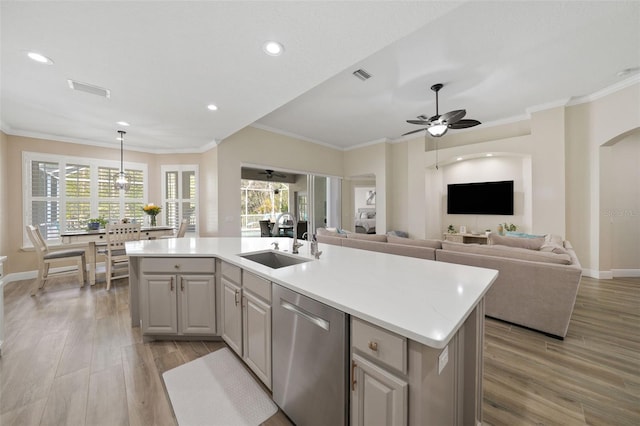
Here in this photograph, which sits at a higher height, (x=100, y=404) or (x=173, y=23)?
(x=173, y=23)

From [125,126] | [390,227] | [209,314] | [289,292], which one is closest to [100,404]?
[209,314]

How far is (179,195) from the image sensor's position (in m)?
5.62

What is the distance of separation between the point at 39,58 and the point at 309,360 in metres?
3.49

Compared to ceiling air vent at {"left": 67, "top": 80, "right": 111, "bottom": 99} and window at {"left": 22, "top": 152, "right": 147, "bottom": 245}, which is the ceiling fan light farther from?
window at {"left": 22, "top": 152, "right": 147, "bottom": 245}

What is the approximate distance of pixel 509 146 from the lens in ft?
15.7

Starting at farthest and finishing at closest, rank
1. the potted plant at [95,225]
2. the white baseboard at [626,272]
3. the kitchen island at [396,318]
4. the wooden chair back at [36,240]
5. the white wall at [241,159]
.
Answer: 1. the white wall at [241,159]
2. the potted plant at [95,225]
3. the white baseboard at [626,272]
4. the wooden chair back at [36,240]
5. the kitchen island at [396,318]

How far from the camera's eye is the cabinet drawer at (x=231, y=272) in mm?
1902

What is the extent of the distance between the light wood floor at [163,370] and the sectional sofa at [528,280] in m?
0.15

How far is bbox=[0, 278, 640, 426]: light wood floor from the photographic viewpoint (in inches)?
59.0

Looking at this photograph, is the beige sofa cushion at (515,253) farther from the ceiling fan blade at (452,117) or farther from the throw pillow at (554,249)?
the ceiling fan blade at (452,117)

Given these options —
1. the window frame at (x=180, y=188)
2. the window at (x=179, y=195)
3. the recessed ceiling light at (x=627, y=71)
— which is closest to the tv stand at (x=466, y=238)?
the recessed ceiling light at (x=627, y=71)

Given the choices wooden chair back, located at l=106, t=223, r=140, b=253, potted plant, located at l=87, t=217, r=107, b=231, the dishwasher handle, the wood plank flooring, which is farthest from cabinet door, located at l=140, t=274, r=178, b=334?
potted plant, located at l=87, t=217, r=107, b=231

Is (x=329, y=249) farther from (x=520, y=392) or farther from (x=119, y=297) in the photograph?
(x=119, y=297)

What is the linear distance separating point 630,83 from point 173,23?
603cm
